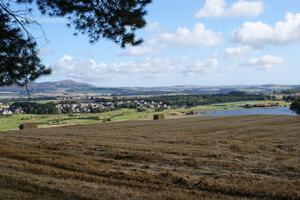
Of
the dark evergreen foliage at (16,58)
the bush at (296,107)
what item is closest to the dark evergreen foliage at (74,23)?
the dark evergreen foliage at (16,58)

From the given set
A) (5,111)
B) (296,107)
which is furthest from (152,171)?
(5,111)

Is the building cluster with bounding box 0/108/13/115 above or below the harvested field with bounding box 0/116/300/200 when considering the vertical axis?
below

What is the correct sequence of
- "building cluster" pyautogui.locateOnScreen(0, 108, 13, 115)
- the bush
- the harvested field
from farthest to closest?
"building cluster" pyautogui.locateOnScreen(0, 108, 13, 115)
the bush
the harvested field

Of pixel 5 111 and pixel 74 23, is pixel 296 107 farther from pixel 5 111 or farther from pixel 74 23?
pixel 74 23

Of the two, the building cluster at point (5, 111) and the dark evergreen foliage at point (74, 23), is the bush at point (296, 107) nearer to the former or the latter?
the building cluster at point (5, 111)

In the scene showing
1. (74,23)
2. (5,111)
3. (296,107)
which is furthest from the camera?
(5,111)

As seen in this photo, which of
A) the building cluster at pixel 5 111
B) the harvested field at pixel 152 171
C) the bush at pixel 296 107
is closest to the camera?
the harvested field at pixel 152 171

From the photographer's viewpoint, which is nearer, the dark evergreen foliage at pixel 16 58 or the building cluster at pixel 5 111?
the dark evergreen foliage at pixel 16 58

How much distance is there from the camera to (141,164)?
1716cm

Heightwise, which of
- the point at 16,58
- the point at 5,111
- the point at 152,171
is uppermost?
the point at 16,58

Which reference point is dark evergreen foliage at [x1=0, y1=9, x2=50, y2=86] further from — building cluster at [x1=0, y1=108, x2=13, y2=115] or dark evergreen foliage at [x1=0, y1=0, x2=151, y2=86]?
building cluster at [x1=0, y1=108, x2=13, y2=115]

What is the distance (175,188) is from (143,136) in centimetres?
1599

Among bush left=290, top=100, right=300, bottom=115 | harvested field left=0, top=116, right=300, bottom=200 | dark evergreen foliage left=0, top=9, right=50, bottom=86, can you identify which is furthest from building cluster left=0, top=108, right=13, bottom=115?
dark evergreen foliage left=0, top=9, right=50, bottom=86

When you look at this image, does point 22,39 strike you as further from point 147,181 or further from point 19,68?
point 147,181
